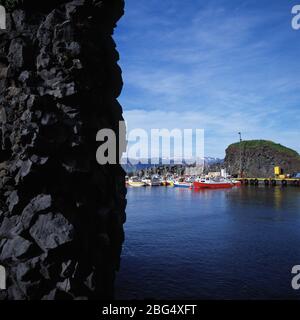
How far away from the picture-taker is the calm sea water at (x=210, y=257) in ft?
99.9

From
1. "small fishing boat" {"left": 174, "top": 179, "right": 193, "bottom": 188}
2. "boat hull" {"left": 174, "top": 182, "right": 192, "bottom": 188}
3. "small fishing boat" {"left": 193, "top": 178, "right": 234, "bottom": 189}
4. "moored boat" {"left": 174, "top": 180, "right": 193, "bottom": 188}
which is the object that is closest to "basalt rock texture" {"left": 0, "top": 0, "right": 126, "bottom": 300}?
"small fishing boat" {"left": 193, "top": 178, "right": 234, "bottom": 189}

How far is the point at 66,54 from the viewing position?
2369cm

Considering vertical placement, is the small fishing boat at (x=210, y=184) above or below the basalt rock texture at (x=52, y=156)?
below

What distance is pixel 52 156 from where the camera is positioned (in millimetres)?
22781

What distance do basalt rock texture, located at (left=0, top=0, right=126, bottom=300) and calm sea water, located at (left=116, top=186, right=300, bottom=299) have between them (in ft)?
26.0

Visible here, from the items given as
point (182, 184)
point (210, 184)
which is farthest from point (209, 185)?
point (182, 184)

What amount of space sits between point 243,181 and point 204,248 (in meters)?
163

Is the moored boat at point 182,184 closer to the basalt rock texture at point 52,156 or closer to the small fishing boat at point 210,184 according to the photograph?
the small fishing boat at point 210,184

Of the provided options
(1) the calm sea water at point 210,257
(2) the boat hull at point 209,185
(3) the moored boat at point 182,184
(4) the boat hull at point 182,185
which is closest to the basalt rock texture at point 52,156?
(1) the calm sea water at point 210,257

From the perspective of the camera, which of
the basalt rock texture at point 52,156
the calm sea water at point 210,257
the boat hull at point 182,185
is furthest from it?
the boat hull at point 182,185

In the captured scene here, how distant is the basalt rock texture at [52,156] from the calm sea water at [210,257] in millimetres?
7937

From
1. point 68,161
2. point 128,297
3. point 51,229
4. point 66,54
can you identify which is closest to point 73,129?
point 68,161

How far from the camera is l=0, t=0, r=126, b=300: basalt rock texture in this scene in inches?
834
